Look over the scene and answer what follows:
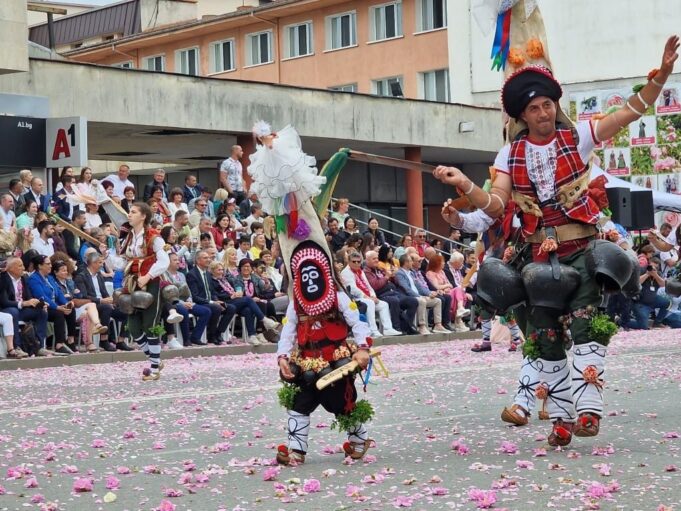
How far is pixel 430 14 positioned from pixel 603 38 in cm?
803

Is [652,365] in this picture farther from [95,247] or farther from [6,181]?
[6,181]

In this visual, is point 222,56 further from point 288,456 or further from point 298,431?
point 288,456

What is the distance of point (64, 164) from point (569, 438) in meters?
20.5

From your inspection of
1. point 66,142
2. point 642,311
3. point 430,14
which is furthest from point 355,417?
point 430,14

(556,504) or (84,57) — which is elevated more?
(84,57)

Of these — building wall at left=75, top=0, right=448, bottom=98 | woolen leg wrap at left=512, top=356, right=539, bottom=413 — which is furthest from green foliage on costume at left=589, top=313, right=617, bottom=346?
building wall at left=75, top=0, right=448, bottom=98

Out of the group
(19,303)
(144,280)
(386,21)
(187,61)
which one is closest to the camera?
(144,280)

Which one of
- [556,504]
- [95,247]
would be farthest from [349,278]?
[556,504]

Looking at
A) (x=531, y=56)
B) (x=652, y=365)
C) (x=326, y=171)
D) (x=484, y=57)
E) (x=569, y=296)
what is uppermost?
(x=484, y=57)

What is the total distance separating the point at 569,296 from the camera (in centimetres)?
871

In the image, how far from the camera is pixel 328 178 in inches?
360

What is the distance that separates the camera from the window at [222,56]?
60719mm

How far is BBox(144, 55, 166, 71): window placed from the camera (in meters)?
63.3

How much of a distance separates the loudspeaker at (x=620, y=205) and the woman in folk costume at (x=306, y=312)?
10550mm
